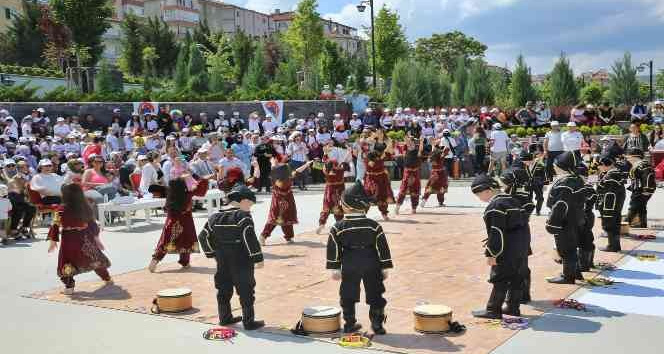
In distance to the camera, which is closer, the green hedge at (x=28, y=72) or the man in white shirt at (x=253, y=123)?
the man in white shirt at (x=253, y=123)

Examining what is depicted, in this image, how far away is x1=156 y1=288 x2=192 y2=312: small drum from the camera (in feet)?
26.5

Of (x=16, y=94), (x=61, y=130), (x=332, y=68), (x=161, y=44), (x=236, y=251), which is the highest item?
(x=161, y=44)

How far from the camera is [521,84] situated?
3575cm

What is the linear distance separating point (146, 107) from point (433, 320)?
2072 cm

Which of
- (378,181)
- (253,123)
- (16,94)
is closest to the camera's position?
(378,181)

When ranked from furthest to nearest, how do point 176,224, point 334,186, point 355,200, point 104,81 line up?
point 104,81 < point 334,186 < point 176,224 < point 355,200

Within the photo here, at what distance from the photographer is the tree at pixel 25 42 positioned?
5103cm

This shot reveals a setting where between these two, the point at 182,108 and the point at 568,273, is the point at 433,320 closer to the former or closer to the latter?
the point at 568,273

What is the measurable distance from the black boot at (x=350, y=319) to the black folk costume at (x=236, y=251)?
0.93 m

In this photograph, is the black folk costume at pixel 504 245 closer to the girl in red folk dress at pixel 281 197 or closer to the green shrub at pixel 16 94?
the girl in red folk dress at pixel 281 197

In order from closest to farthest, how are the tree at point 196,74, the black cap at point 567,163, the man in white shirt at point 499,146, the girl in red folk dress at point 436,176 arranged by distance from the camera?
the black cap at point 567,163, the girl in red folk dress at point 436,176, the man in white shirt at point 499,146, the tree at point 196,74

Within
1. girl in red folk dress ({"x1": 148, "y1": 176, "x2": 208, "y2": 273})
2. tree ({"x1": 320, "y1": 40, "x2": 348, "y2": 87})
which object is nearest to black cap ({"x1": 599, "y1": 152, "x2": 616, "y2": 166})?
girl in red folk dress ({"x1": 148, "y1": 176, "x2": 208, "y2": 273})

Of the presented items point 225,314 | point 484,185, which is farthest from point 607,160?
point 225,314

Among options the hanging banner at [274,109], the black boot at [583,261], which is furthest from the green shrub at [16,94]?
the black boot at [583,261]
